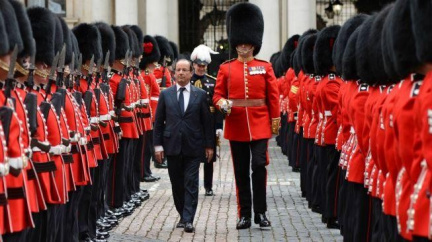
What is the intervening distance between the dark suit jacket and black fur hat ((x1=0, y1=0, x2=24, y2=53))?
14.5ft

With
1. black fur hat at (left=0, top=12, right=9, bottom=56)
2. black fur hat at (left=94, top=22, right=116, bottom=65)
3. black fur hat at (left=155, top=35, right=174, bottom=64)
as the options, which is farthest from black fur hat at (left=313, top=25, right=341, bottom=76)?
black fur hat at (left=155, top=35, right=174, bottom=64)

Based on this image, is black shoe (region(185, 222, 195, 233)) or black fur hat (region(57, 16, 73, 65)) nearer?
black fur hat (region(57, 16, 73, 65))

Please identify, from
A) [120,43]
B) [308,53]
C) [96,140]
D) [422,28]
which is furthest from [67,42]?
[308,53]

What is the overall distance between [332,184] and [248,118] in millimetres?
1016

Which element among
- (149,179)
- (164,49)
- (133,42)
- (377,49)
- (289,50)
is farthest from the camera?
(289,50)

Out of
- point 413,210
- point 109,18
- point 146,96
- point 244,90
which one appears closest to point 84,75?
point 244,90

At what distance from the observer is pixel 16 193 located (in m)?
7.50

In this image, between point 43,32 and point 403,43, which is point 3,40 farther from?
point 403,43

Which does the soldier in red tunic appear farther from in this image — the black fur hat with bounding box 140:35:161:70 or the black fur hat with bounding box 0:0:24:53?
the black fur hat with bounding box 140:35:161:70

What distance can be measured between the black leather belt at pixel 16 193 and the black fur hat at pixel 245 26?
548 cm

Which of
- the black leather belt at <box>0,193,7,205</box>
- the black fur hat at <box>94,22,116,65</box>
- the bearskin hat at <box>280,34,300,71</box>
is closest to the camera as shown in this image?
the black leather belt at <box>0,193,7,205</box>

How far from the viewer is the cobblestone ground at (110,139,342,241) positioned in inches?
460

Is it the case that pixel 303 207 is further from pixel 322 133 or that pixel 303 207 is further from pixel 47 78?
pixel 47 78

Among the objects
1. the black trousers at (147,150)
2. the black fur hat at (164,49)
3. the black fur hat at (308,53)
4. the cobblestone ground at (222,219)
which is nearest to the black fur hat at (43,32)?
the cobblestone ground at (222,219)
